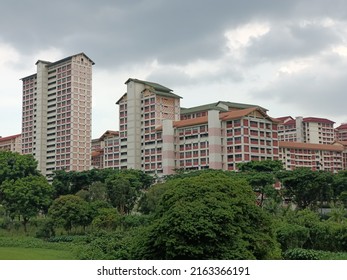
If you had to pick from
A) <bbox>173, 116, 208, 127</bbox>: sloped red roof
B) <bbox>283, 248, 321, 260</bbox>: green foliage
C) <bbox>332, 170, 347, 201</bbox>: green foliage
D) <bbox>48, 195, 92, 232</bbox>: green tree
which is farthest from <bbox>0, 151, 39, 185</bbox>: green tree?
<bbox>283, 248, 321, 260</bbox>: green foliage

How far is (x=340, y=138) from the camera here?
113 meters

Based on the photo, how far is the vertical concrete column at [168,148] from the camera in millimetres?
69250

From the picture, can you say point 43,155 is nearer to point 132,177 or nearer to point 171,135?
point 171,135

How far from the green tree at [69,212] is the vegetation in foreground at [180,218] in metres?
0.08

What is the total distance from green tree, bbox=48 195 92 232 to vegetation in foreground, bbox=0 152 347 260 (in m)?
0.08

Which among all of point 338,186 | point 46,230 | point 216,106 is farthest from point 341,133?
point 46,230

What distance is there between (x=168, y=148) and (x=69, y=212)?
31.3 m

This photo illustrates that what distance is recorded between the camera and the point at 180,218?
1744 centimetres

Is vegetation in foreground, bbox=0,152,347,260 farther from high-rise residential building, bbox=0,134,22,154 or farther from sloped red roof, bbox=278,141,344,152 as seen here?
high-rise residential building, bbox=0,134,22,154

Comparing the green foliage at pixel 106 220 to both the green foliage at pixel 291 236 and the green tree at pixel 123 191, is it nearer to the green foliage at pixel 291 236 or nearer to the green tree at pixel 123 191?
the green tree at pixel 123 191

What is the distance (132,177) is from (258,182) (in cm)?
1541

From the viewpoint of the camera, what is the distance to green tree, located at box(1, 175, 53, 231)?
43812mm

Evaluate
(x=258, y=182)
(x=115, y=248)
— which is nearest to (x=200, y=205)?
(x=115, y=248)

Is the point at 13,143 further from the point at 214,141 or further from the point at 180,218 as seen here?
the point at 180,218
